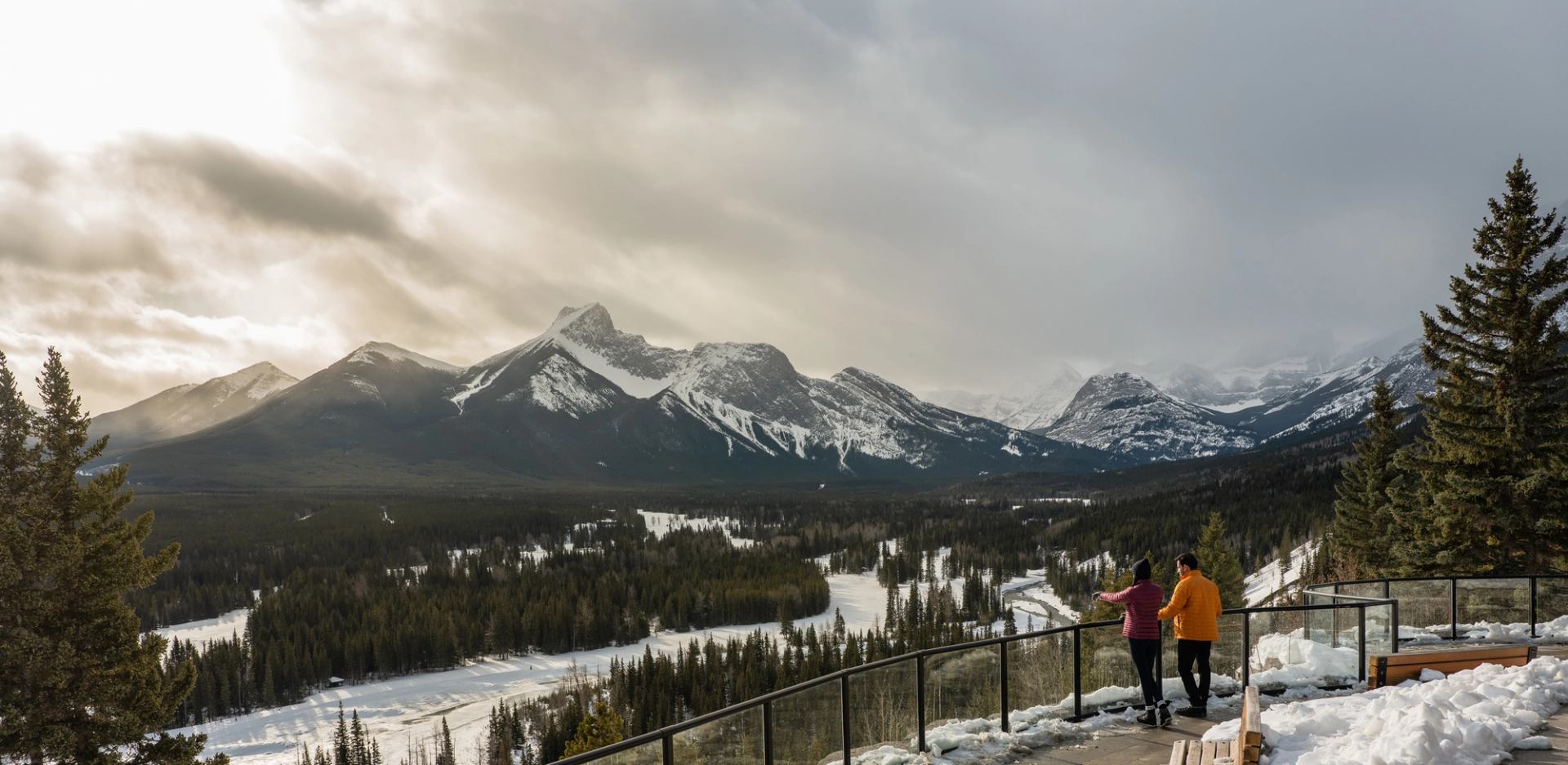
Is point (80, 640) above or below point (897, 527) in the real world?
above

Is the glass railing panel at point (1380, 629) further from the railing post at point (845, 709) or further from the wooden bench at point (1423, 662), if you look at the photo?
the railing post at point (845, 709)

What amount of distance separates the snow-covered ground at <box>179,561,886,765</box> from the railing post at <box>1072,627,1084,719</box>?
6428cm

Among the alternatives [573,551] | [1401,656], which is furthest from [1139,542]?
[1401,656]

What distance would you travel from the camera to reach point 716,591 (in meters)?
115

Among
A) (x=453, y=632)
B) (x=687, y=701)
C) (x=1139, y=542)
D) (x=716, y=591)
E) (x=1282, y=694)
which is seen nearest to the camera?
(x=1282, y=694)

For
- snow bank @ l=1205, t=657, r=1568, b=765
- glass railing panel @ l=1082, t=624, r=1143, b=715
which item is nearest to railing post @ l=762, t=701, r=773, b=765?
snow bank @ l=1205, t=657, r=1568, b=765

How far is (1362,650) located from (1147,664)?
5748 millimetres

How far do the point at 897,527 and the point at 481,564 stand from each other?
105 meters

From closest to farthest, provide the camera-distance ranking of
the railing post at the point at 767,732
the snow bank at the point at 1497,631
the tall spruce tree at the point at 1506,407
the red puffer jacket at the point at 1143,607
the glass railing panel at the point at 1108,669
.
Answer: the railing post at the point at 767,732 → the red puffer jacket at the point at 1143,607 → the glass railing panel at the point at 1108,669 → the snow bank at the point at 1497,631 → the tall spruce tree at the point at 1506,407

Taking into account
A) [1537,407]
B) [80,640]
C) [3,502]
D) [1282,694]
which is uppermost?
[1537,407]

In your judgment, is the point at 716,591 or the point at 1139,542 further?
the point at 1139,542

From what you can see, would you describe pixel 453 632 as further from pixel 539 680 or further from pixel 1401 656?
pixel 1401 656

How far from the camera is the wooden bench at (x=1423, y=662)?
1385 centimetres

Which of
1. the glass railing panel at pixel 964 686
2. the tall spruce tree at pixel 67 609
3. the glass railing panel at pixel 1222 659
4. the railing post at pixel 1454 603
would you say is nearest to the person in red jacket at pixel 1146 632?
the glass railing panel at pixel 1222 659
